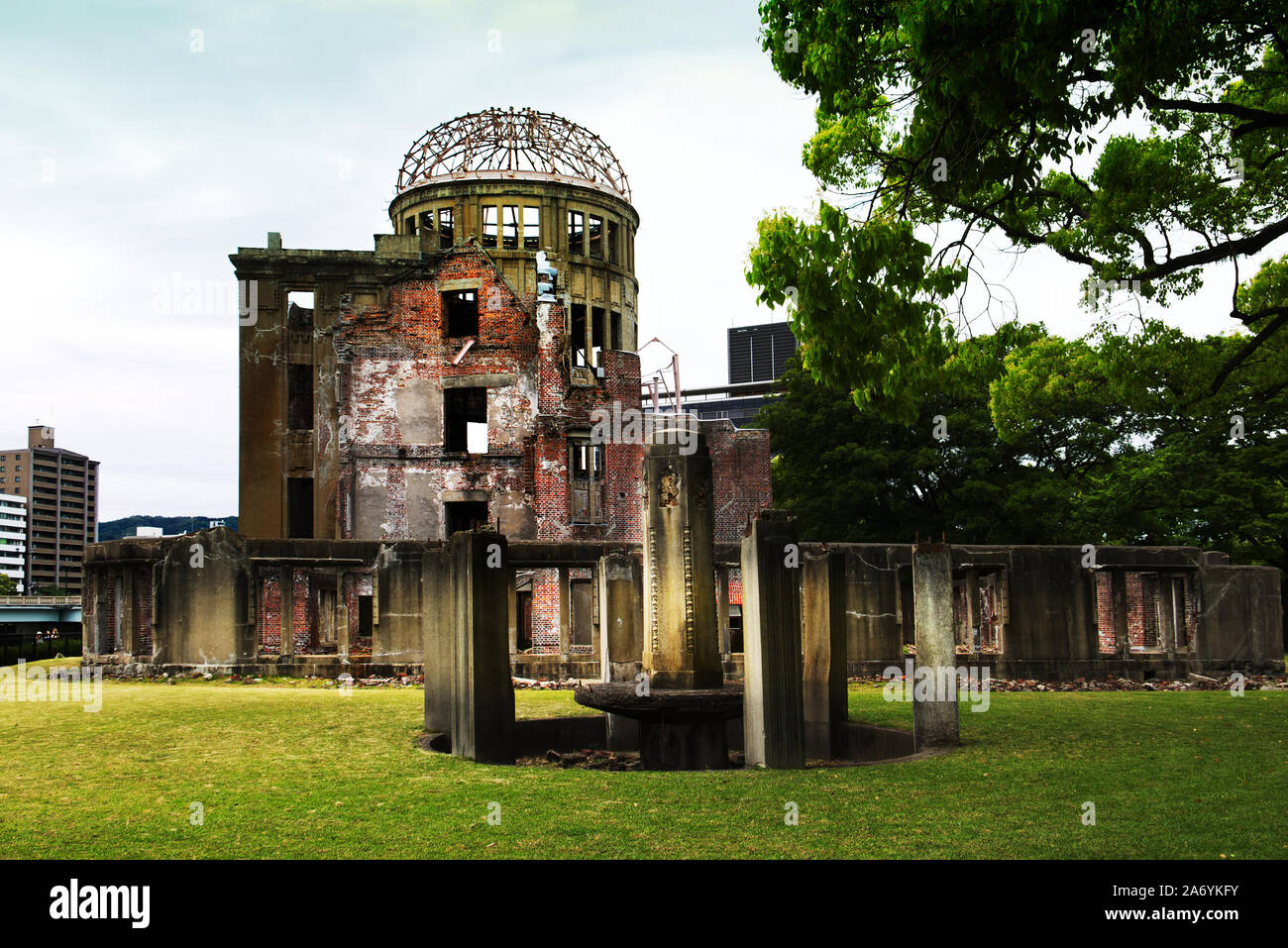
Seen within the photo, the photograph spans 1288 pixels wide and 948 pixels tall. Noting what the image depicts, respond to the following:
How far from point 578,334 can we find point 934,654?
32819mm

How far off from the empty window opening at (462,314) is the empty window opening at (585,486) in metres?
4.95

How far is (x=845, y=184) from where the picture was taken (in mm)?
15328

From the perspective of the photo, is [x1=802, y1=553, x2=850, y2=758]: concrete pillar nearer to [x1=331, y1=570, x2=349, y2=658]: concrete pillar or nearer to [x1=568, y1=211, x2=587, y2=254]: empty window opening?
[x1=331, y1=570, x2=349, y2=658]: concrete pillar

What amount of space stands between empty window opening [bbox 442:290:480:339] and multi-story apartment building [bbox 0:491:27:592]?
12415 centimetres

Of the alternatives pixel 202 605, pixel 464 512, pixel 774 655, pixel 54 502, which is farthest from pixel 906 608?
pixel 54 502

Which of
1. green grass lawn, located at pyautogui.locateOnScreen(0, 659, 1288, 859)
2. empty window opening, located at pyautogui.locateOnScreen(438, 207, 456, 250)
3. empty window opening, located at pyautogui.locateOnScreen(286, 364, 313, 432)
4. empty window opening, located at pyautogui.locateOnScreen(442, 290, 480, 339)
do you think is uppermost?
empty window opening, located at pyautogui.locateOnScreen(438, 207, 456, 250)

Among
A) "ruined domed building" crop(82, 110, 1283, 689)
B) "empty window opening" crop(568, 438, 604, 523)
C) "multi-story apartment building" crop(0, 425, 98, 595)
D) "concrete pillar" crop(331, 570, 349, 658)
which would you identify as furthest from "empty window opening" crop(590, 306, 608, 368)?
"multi-story apartment building" crop(0, 425, 98, 595)

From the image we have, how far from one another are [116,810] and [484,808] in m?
2.46

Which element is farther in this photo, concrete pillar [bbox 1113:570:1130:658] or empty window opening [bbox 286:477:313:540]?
empty window opening [bbox 286:477:313:540]

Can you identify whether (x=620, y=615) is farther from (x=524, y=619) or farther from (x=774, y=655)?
(x=524, y=619)

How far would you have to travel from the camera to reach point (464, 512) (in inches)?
1300

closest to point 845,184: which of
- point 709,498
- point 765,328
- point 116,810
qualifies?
point 709,498

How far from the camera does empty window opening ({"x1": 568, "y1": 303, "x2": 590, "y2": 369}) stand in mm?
41250

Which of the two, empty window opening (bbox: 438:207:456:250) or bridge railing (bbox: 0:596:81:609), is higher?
empty window opening (bbox: 438:207:456:250)
